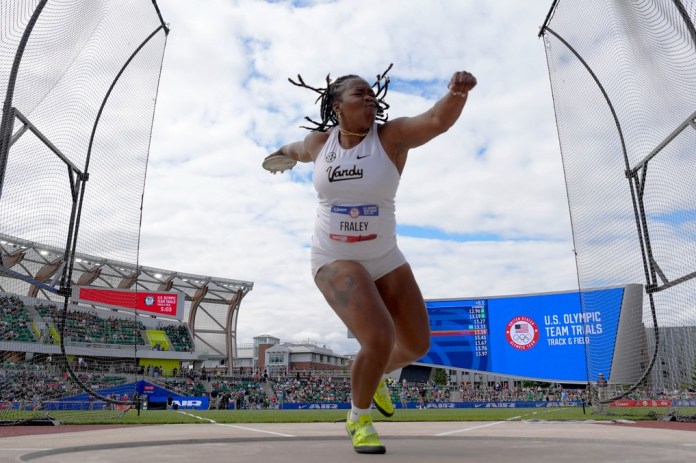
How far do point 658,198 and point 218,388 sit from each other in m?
34.3

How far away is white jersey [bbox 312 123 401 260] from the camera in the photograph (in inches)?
151

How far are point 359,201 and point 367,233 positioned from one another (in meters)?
0.22

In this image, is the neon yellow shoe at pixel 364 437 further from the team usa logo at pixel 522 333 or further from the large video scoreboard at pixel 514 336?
the team usa logo at pixel 522 333

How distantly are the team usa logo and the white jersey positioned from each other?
3419 cm

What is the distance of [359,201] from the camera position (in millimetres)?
3867

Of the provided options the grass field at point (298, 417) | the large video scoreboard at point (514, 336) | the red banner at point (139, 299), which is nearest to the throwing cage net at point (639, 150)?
the grass field at point (298, 417)

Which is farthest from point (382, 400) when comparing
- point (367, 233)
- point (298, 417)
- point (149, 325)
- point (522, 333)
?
point (149, 325)

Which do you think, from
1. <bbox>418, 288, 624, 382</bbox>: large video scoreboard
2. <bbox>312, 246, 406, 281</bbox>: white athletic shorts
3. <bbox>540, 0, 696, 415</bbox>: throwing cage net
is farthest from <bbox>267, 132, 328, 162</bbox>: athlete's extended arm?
<bbox>418, 288, 624, 382</bbox>: large video scoreboard

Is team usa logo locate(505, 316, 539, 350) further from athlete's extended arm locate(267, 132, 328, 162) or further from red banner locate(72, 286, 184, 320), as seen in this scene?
athlete's extended arm locate(267, 132, 328, 162)

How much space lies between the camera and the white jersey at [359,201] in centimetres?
383

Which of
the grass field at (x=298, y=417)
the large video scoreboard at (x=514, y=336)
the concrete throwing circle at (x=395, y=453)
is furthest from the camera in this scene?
the large video scoreboard at (x=514, y=336)

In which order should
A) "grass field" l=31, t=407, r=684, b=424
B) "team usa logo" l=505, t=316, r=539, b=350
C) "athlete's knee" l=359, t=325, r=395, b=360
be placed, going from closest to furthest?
"athlete's knee" l=359, t=325, r=395, b=360 < "grass field" l=31, t=407, r=684, b=424 < "team usa logo" l=505, t=316, r=539, b=350

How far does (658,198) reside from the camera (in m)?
9.55

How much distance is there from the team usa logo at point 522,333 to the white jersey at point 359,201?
34195 millimetres
